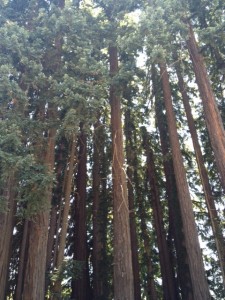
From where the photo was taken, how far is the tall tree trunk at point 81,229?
422 inches

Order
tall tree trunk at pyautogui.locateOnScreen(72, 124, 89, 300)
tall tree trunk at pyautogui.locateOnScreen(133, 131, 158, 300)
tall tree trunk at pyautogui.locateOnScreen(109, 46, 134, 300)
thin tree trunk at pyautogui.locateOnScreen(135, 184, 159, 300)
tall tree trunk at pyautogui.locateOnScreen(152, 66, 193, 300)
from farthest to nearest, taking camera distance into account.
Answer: tall tree trunk at pyautogui.locateOnScreen(133, 131, 158, 300) → thin tree trunk at pyautogui.locateOnScreen(135, 184, 159, 300) → tall tree trunk at pyautogui.locateOnScreen(152, 66, 193, 300) → tall tree trunk at pyautogui.locateOnScreen(72, 124, 89, 300) → tall tree trunk at pyautogui.locateOnScreen(109, 46, 134, 300)

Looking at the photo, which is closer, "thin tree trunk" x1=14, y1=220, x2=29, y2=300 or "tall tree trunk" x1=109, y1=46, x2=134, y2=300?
"tall tree trunk" x1=109, y1=46, x2=134, y2=300

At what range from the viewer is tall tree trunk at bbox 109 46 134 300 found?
7.39 m

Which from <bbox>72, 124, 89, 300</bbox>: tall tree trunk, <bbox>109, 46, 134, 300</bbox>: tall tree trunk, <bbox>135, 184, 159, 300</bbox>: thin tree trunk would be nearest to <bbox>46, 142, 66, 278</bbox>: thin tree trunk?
<bbox>72, 124, 89, 300</bbox>: tall tree trunk

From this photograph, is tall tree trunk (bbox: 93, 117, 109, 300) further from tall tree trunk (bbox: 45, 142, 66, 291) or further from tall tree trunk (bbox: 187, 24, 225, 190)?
tall tree trunk (bbox: 187, 24, 225, 190)

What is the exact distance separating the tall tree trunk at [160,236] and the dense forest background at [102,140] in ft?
0.15

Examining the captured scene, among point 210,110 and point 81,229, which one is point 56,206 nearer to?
point 81,229

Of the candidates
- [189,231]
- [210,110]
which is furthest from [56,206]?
[210,110]

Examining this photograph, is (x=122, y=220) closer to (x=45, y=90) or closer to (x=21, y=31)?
(x=45, y=90)

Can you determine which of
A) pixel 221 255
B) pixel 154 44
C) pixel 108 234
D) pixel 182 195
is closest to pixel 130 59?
pixel 154 44

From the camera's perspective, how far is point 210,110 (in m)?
8.29

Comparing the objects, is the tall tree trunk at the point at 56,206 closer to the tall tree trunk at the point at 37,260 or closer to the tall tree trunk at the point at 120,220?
the tall tree trunk at the point at 120,220

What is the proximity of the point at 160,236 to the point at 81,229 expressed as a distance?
3.24 meters

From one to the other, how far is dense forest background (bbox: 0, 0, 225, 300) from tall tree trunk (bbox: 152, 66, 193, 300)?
41 mm
